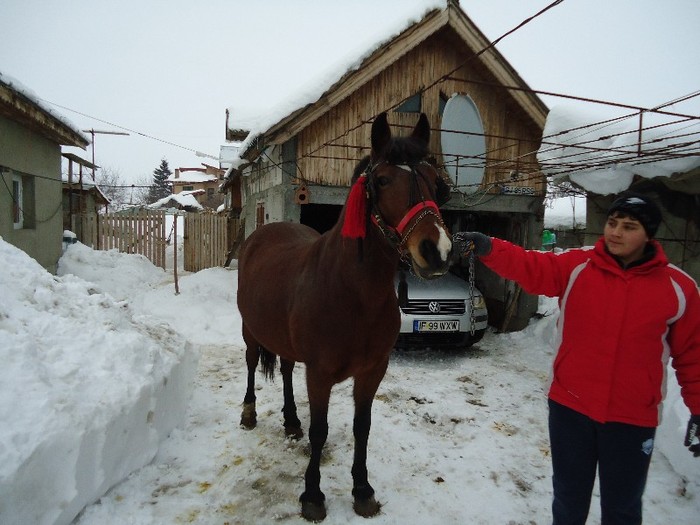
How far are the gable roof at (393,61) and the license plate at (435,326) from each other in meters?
3.98

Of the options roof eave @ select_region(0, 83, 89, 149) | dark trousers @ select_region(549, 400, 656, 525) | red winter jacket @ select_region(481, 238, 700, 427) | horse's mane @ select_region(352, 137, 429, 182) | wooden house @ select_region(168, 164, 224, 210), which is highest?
wooden house @ select_region(168, 164, 224, 210)

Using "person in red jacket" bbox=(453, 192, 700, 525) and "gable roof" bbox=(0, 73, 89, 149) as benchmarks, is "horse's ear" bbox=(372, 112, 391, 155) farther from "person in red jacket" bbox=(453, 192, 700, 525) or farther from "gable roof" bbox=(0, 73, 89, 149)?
"gable roof" bbox=(0, 73, 89, 149)

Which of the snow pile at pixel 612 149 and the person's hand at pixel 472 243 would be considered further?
the snow pile at pixel 612 149

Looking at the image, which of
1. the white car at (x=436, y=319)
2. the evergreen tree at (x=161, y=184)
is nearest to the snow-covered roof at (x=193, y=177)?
the evergreen tree at (x=161, y=184)

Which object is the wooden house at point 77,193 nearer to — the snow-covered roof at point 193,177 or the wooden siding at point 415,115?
the wooden siding at point 415,115

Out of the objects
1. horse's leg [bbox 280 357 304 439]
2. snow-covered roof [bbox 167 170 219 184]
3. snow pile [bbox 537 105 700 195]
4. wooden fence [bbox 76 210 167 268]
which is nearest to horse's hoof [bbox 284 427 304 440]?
horse's leg [bbox 280 357 304 439]

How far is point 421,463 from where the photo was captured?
3182 mm

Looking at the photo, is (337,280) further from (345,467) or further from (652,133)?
(652,133)

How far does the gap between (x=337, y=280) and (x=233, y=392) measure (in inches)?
111

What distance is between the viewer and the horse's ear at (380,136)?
82.7 inches

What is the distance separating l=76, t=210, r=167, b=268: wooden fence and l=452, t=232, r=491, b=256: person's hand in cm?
1300

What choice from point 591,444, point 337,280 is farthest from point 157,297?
point 591,444

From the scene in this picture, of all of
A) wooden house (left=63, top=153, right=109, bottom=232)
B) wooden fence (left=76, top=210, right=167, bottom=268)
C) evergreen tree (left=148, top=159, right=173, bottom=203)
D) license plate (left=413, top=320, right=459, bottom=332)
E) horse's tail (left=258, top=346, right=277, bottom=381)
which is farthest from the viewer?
evergreen tree (left=148, top=159, right=173, bottom=203)

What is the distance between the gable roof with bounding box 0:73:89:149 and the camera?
572cm
